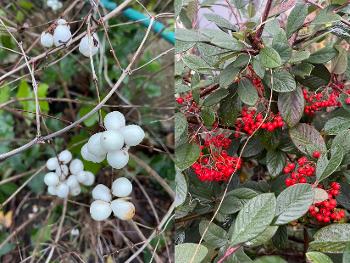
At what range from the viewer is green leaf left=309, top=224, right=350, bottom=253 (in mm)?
508

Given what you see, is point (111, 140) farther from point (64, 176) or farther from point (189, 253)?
point (64, 176)

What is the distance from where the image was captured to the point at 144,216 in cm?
123

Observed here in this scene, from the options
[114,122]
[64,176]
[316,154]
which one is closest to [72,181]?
[64,176]

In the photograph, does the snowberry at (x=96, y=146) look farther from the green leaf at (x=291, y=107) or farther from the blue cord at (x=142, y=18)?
the blue cord at (x=142, y=18)

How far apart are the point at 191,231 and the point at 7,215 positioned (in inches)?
25.2

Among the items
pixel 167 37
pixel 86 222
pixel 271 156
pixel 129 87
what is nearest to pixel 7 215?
pixel 86 222

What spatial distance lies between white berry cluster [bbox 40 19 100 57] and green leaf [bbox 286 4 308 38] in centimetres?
27

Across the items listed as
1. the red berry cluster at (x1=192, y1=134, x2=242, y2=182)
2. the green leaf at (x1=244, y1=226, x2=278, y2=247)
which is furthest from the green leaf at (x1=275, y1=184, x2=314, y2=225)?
the red berry cluster at (x1=192, y1=134, x2=242, y2=182)

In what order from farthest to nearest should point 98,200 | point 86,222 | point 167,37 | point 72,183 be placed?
point 167,37 → point 86,222 → point 72,183 → point 98,200

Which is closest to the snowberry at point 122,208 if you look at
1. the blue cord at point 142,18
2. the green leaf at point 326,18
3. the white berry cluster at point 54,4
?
the green leaf at point 326,18

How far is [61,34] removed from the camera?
2.43ft

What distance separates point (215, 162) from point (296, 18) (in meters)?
0.21

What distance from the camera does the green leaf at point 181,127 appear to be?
634mm

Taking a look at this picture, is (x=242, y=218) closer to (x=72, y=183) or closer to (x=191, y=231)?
(x=191, y=231)
